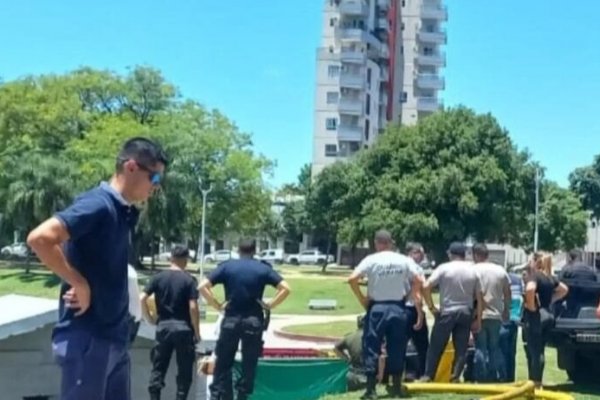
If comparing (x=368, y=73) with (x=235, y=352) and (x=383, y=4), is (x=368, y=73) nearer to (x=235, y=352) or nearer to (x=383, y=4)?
(x=383, y=4)

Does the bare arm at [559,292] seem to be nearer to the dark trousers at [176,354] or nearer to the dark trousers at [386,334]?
the dark trousers at [386,334]

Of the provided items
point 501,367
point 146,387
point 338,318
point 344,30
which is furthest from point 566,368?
point 344,30

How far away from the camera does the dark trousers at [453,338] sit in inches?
476

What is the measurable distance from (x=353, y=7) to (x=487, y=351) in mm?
90198

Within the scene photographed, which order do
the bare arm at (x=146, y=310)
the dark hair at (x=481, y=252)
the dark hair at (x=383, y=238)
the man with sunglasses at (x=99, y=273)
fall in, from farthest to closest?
the dark hair at (x=481, y=252)
the dark hair at (x=383, y=238)
the bare arm at (x=146, y=310)
the man with sunglasses at (x=99, y=273)

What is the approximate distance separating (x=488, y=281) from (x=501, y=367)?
1134 millimetres

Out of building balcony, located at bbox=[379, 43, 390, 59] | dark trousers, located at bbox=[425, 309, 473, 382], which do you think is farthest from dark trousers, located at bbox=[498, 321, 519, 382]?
building balcony, located at bbox=[379, 43, 390, 59]

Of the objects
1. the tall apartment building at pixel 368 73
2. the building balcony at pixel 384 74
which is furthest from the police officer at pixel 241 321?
the building balcony at pixel 384 74

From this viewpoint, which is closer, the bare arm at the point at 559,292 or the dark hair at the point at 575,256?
the bare arm at the point at 559,292

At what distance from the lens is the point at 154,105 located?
6388 centimetres

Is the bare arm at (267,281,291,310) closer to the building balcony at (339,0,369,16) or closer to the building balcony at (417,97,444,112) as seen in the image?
the building balcony at (339,0,369,16)

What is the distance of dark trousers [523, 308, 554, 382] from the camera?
1259 cm

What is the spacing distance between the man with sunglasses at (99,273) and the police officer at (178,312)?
12.5 ft

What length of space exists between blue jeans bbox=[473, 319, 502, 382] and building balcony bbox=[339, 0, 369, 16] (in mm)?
89997
